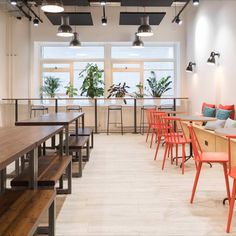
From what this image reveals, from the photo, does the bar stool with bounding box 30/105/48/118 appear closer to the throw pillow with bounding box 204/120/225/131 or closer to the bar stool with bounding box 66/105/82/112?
the bar stool with bounding box 66/105/82/112

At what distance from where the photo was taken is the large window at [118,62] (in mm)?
10297

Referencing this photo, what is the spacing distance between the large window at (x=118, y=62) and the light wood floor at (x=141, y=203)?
19.1ft

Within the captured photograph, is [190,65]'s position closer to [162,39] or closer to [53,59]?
A: [162,39]

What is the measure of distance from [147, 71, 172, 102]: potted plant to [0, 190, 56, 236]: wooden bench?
25.9ft

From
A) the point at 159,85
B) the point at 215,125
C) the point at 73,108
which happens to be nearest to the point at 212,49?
the point at 215,125

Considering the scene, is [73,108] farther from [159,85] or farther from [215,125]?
[215,125]

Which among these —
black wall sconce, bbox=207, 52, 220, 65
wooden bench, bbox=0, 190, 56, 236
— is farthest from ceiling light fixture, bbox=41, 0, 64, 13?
black wall sconce, bbox=207, 52, 220, 65

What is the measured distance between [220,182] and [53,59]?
791 centimetres

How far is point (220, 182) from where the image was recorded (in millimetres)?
3828

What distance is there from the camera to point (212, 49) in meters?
7.21

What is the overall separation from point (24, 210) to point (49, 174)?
87cm

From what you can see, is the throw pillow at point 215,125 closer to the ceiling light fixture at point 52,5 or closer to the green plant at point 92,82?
the ceiling light fixture at point 52,5

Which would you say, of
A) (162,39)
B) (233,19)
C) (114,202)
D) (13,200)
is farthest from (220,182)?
(162,39)

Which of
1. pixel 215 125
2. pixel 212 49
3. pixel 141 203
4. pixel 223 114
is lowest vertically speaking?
pixel 141 203
